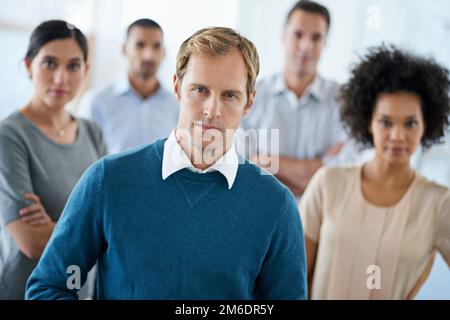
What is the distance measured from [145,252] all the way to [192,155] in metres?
0.15

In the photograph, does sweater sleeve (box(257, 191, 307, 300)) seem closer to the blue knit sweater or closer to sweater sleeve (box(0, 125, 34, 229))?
the blue knit sweater

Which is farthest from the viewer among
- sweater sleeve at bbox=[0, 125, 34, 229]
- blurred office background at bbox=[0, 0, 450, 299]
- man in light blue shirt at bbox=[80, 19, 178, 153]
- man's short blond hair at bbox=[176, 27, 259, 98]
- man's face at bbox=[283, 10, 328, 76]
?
man's face at bbox=[283, 10, 328, 76]

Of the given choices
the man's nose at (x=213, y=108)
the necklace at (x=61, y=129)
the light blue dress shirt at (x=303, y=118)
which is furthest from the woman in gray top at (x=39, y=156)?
the light blue dress shirt at (x=303, y=118)

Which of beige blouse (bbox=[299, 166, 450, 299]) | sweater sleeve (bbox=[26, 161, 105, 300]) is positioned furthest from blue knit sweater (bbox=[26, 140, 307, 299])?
beige blouse (bbox=[299, 166, 450, 299])

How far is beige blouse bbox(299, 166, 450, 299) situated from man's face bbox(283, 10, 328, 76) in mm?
440

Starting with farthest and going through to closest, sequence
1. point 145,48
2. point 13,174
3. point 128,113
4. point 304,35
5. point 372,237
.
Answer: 1. point 304,35
2. point 128,113
3. point 372,237
4. point 145,48
5. point 13,174

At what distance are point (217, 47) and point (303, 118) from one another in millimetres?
853

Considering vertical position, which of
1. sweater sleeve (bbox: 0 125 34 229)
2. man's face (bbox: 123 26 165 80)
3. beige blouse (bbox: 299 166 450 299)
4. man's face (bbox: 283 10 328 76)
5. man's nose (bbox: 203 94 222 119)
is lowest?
beige blouse (bbox: 299 166 450 299)

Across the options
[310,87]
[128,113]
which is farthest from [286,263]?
[310,87]

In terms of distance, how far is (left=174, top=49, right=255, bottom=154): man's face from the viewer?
0.79 meters

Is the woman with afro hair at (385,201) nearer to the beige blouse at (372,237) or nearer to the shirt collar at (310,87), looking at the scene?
the beige blouse at (372,237)

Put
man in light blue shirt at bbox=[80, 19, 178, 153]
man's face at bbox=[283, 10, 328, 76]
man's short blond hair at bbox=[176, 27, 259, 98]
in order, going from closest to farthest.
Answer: man's short blond hair at bbox=[176, 27, 259, 98] < man in light blue shirt at bbox=[80, 19, 178, 153] < man's face at bbox=[283, 10, 328, 76]

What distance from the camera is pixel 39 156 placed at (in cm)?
99

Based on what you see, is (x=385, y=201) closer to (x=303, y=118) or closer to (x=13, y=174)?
(x=303, y=118)
